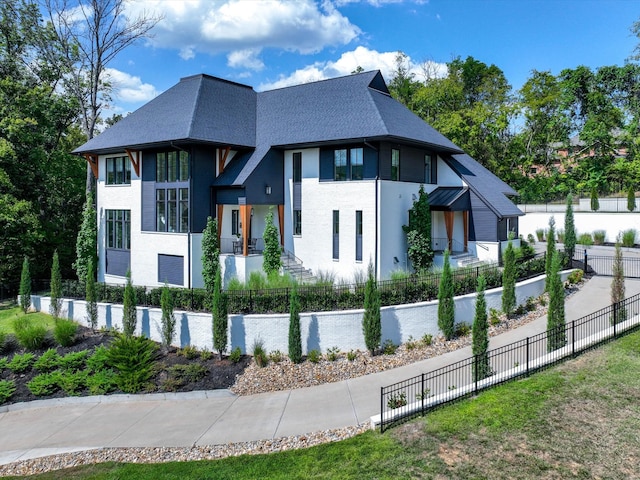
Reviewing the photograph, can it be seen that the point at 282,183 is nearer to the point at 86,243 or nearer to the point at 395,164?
the point at 395,164

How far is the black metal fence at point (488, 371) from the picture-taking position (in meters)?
11.3

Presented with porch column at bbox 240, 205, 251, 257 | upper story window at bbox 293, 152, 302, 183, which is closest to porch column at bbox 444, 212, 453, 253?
upper story window at bbox 293, 152, 302, 183

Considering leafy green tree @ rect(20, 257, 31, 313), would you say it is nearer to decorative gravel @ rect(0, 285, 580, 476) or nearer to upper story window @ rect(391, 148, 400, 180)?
decorative gravel @ rect(0, 285, 580, 476)

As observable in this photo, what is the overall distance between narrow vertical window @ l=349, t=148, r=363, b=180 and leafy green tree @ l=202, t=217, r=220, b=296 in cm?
685

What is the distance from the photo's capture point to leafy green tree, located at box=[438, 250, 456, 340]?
1634 cm

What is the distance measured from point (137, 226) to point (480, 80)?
35.6 metres

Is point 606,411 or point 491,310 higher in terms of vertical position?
point 491,310

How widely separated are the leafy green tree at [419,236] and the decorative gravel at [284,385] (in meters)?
4.82

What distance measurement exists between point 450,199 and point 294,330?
1216 centimetres

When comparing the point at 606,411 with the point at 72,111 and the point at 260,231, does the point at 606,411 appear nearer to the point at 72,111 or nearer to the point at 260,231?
the point at 260,231

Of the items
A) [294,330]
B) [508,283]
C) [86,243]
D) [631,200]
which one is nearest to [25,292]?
[86,243]

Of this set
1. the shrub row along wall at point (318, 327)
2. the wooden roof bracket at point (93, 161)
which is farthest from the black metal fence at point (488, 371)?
the wooden roof bracket at point (93, 161)

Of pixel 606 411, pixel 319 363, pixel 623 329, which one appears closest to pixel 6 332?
→ pixel 319 363

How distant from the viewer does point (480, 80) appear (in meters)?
43.9
